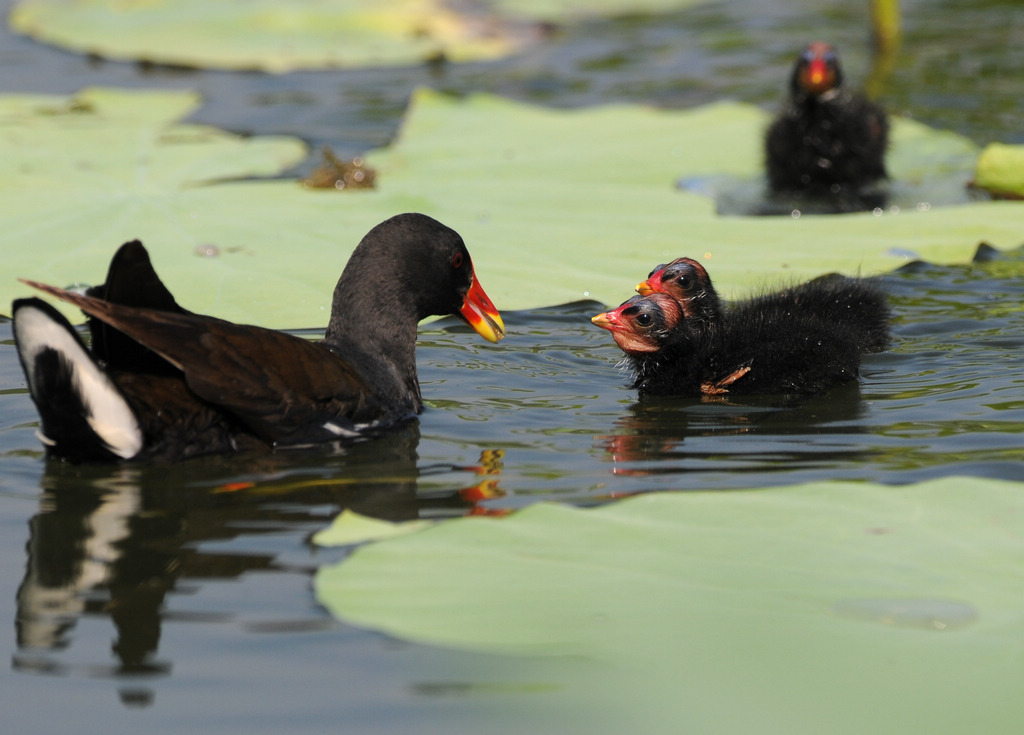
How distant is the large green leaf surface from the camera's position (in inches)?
228

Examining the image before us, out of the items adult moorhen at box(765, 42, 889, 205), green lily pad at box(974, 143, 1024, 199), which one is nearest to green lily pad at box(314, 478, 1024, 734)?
green lily pad at box(974, 143, 1024, 199)

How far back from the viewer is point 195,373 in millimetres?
3910

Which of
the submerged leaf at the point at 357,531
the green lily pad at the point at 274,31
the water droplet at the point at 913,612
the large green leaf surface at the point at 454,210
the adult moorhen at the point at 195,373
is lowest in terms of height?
the water droplet at the point at 913,612

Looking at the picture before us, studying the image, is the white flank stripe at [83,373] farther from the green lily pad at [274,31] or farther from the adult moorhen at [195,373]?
the green lily pad at [274,31]

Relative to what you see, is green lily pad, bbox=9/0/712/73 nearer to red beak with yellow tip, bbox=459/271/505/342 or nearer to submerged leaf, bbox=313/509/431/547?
red beak with yellow tip, bbox=459/271/505/342

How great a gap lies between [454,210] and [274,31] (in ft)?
19.8

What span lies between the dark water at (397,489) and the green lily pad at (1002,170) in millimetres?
679

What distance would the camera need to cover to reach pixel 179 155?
764 centimetres

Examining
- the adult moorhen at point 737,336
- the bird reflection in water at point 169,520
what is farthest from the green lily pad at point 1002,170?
the bird reflection in water at point 169,520

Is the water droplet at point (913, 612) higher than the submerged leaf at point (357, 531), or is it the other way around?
the submerged leaf at point (357, 531)

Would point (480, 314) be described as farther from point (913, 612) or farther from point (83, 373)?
point (913, 612)

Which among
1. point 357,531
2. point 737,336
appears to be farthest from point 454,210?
point 357,531

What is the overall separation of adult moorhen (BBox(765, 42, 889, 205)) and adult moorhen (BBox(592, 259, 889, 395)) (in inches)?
110

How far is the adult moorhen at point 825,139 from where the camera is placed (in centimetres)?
820
